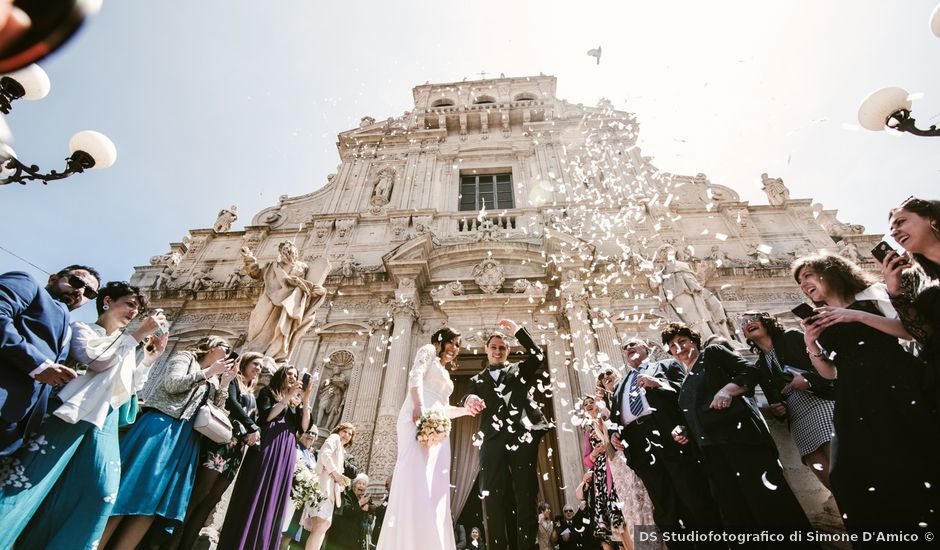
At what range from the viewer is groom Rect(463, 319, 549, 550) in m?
3.14

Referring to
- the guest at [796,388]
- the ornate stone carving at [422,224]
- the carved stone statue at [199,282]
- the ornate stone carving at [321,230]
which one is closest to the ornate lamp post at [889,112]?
the guest at [796,388]

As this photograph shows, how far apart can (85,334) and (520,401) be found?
10.2 feet

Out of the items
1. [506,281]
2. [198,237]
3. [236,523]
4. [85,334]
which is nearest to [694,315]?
[506,281]

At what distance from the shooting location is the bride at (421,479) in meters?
2.80

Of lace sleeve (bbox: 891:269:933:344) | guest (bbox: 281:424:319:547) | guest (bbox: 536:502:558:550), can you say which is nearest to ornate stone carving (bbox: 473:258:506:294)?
guest (bbox: 536:502:558:550)

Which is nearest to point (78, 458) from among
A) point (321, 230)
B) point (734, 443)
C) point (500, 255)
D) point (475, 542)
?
point (734, 443)

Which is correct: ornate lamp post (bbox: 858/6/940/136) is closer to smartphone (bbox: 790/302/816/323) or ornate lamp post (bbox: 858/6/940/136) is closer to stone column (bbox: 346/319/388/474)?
smartphone (bbox: 790/302/816/323)

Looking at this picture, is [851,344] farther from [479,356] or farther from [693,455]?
[479,356]

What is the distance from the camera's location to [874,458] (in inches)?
75.9

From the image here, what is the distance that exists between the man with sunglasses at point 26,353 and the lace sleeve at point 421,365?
2014 mm

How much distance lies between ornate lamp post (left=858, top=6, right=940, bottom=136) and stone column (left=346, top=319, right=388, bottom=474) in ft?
29.4

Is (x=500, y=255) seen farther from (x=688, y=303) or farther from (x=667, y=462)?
(x=667, y=462)

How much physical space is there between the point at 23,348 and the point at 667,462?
13.3 feet

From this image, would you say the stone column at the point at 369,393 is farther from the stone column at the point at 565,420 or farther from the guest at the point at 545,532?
the stone column at the point at 565,420
